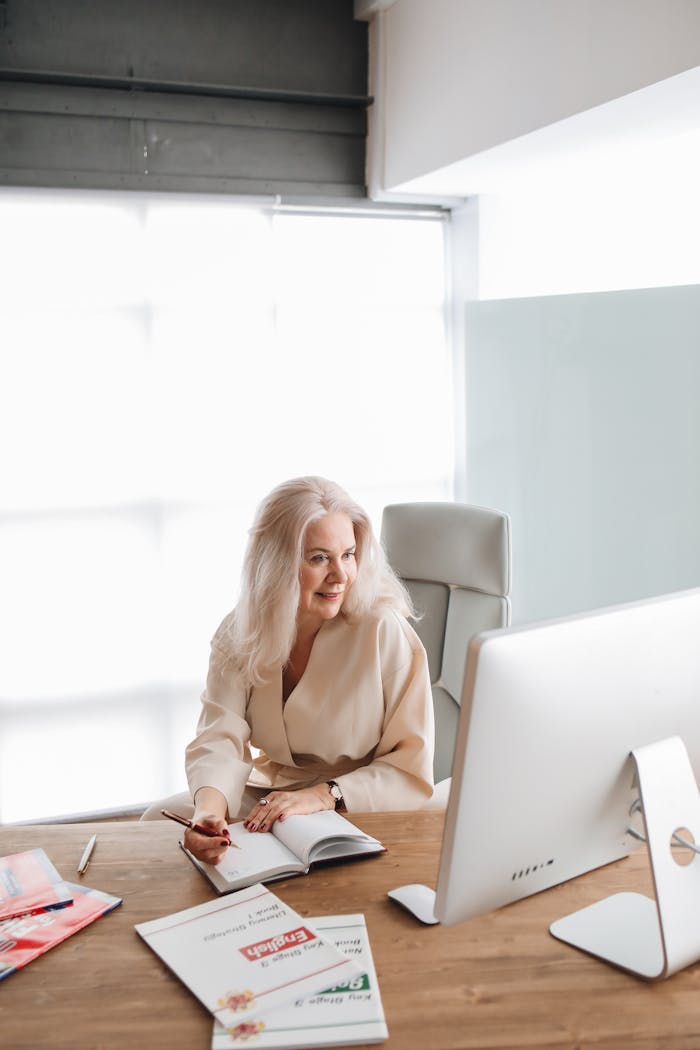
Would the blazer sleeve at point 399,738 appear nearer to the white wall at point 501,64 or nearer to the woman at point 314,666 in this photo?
the woman at point 314,666

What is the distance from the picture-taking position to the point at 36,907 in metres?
1.51

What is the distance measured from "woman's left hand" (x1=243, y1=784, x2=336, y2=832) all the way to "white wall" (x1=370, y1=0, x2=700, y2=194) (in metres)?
1.75

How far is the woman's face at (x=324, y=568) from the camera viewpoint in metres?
2.20

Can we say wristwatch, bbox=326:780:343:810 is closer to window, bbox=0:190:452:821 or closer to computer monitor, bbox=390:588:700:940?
computer monitor, bbox=390:588:700:940

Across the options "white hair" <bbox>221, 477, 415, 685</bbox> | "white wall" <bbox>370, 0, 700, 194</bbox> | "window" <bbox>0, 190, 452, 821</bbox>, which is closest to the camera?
"white hair" <bbox>221, 477, 415, 685</bbox>

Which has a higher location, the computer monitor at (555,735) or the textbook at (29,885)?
the computer monitor at (555,735)

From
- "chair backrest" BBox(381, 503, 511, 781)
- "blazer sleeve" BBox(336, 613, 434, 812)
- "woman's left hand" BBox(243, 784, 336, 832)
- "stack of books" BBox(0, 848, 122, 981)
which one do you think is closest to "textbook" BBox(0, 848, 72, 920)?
"stack of books" BBox(0, 848, 122, 981)

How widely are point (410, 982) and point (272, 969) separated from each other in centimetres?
18

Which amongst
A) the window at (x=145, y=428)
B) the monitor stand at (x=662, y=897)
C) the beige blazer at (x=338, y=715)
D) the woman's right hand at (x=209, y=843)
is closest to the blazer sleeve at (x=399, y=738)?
the beige blazer at (x=338, y=715)

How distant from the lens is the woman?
2135 millimetres

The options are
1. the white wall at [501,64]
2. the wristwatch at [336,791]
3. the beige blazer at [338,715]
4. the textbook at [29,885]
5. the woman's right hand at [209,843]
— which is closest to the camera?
the textbook at [29,885]

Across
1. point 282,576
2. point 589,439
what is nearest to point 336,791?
point 282,576

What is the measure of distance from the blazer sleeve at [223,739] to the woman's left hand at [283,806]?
175 millimetres

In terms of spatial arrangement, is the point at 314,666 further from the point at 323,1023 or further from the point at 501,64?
the point at 501,64
